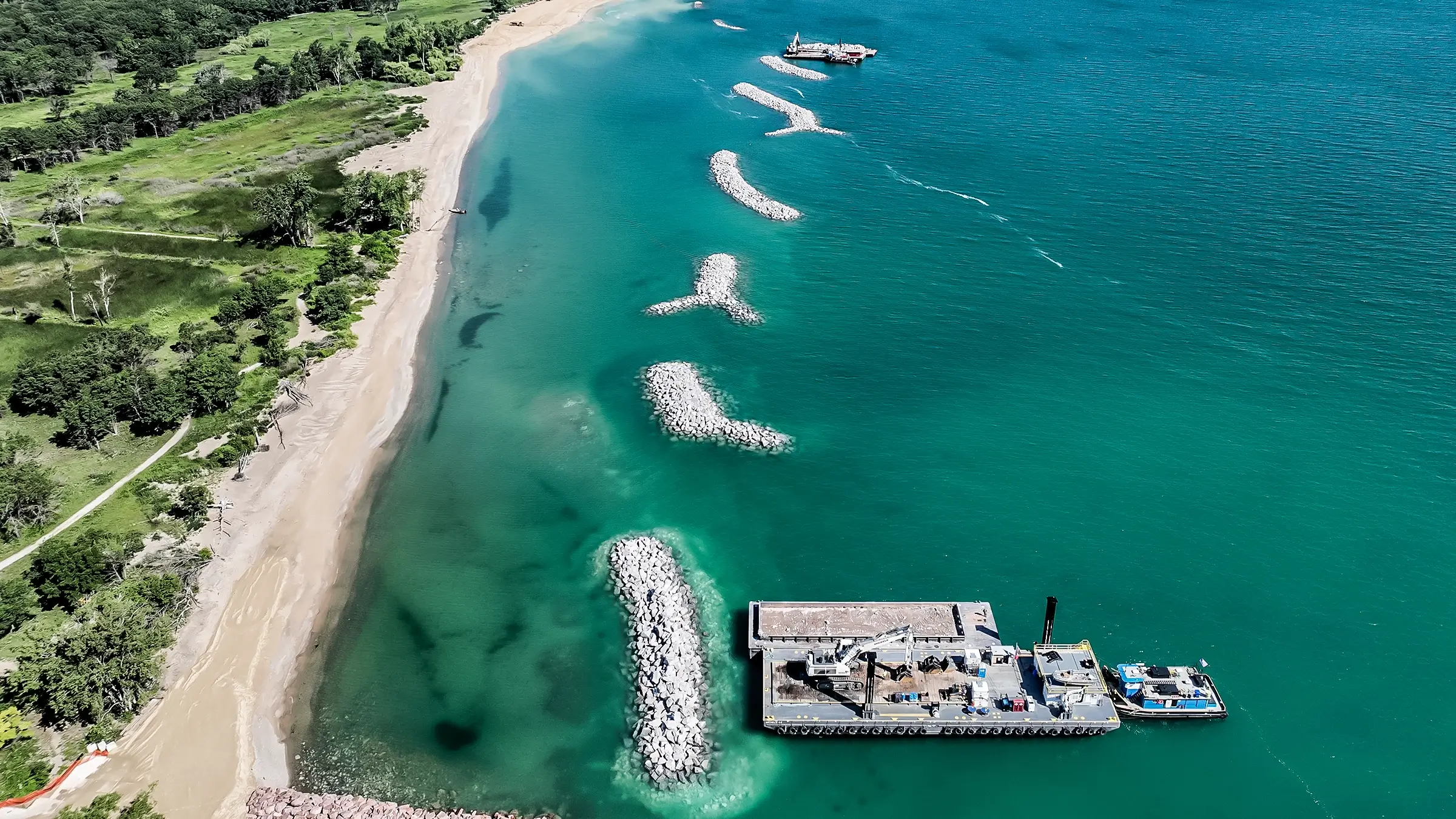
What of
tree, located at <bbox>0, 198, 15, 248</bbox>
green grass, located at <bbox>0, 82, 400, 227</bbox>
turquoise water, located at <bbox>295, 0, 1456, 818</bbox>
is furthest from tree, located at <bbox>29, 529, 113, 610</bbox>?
tree, located at <bbox>0, 198, 15, 248</bbox>

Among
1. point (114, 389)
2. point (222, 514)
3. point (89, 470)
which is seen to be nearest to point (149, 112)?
point (114, 389)

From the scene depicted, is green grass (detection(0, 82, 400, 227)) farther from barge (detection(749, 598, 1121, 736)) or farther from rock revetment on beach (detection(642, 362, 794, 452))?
barge (detection(749, 598, 1121, 736))

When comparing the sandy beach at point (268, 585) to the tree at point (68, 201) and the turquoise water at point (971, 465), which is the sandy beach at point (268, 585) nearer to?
the turquoise water at point (971, 465)

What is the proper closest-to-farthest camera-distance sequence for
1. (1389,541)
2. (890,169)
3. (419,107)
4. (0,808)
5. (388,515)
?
1. (0,808)
2. (1389,541)
3. (388,515)
4. (890,169)
5. (419,107)

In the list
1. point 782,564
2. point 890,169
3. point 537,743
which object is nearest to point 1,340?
point 537,743

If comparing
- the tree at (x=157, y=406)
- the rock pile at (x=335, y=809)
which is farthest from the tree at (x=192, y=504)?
the rock pile at (x=335, y=809)

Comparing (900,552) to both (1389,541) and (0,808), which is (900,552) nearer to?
(1389,541)
